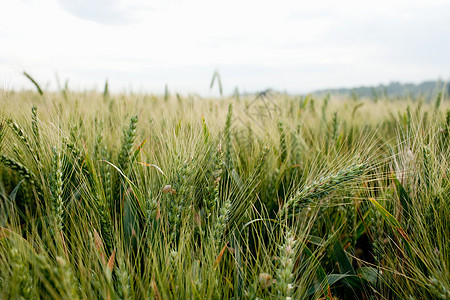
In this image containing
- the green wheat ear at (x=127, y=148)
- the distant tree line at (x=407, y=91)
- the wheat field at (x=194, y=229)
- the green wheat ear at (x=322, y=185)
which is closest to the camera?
the wheat field at (x=194, y=229)

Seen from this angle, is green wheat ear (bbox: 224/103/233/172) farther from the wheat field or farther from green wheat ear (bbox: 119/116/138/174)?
green wheat ear (bbox: 119/116/138/174)

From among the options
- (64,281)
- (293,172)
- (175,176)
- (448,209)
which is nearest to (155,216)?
A: (175,176)

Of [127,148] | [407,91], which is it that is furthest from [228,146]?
[407,91]

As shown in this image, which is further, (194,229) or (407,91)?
(407,91)

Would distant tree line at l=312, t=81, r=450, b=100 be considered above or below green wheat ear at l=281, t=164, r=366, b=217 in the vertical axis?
above

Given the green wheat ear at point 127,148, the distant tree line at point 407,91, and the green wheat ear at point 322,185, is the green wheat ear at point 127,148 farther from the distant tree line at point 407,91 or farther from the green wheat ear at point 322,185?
the distant tree line at point 407,91

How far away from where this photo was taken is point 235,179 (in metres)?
1.04

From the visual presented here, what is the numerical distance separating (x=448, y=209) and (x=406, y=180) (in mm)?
178

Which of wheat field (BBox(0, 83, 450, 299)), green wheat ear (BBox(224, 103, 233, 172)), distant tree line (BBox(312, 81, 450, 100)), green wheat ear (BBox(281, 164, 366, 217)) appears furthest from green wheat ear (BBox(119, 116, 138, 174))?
distant tree line (BBox(312, 81, 450, 100))

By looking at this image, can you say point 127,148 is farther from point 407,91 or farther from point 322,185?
point 407,91

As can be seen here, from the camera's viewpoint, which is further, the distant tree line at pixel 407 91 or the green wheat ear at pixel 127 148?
the distant tree line at pixel 407 91

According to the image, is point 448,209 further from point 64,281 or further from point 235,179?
point 64,281

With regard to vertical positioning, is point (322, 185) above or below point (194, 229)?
above

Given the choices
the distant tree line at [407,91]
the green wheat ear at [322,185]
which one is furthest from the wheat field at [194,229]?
the distant tree line at [407,91]
